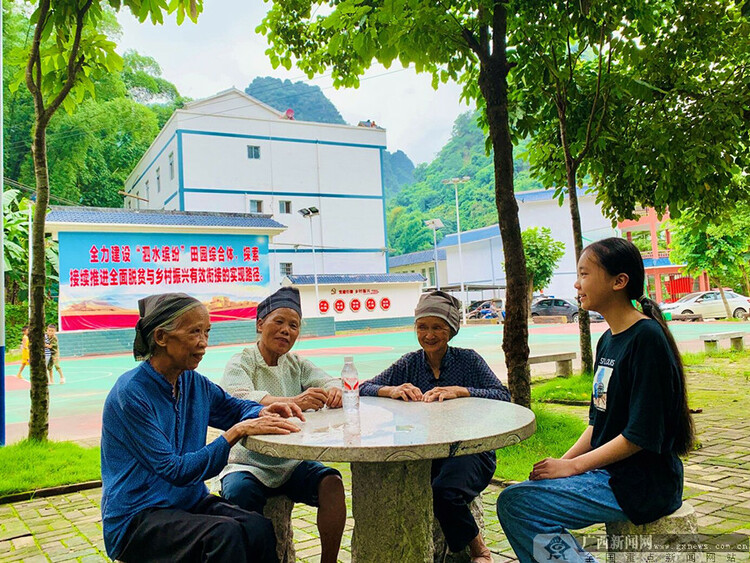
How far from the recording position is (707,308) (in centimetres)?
2628

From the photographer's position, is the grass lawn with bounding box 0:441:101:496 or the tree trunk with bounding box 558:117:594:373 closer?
the grass lawn with bounding box 0:441:101:496

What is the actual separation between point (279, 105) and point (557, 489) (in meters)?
85.8

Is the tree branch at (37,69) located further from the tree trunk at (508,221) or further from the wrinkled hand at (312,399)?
the wrinkled hand at (312,399)

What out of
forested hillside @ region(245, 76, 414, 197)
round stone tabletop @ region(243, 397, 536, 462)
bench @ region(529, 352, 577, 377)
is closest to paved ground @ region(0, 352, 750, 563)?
round stone tabletop @ region(243, 397, 536, 462)

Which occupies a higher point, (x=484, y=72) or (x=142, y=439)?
(x=484, y=72)

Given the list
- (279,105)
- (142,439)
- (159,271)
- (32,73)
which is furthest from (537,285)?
(279,105)

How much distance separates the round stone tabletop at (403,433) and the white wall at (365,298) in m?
24.4

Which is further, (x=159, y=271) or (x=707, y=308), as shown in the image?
(x=707, y=308)

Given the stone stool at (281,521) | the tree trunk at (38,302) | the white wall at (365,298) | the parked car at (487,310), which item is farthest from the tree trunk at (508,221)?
the parked car at (487,310)

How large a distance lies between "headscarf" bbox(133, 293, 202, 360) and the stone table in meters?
0.51

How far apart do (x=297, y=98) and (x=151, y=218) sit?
6681cm

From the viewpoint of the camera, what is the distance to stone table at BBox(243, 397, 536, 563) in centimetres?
198

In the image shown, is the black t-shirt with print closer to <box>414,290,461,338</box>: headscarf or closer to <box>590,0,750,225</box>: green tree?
<box>414,290,461,338</box>: headscarf

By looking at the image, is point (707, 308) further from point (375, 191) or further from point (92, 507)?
point (92, 507)
